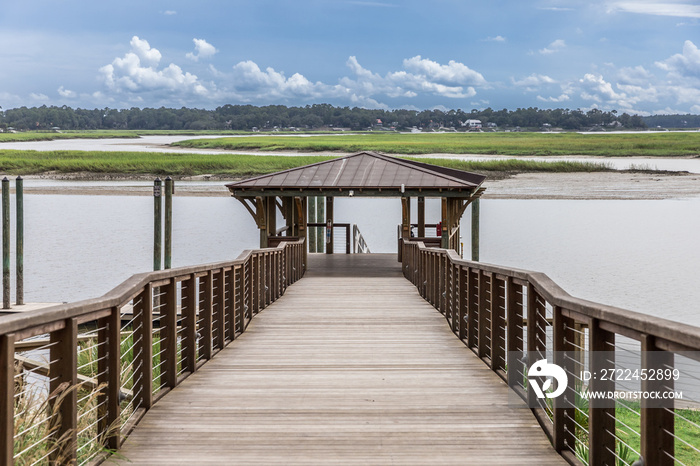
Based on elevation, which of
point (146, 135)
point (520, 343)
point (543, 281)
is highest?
point (146, 135)

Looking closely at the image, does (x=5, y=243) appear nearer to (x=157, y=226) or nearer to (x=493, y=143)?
(x=157, y=226)

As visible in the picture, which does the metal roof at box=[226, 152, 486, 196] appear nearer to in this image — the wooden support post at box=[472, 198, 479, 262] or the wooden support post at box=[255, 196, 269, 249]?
the wooden support post at box=[255, 196, 269, 249]

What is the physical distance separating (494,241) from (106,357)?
133 ft

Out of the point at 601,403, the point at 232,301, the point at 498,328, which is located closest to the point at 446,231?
the point at 232,301

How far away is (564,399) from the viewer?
4207mm

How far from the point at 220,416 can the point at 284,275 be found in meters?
9.12

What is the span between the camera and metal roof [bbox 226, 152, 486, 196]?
60.1 feet

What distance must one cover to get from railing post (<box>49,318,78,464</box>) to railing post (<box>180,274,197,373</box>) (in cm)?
229

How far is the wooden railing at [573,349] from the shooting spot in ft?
9.77

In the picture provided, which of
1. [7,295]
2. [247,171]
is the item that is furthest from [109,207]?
[7,295]

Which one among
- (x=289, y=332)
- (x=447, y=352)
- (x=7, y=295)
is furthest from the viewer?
(x=7, y=295)

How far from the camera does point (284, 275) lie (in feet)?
46.0

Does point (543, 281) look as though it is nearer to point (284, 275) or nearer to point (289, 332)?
point (289, 332)

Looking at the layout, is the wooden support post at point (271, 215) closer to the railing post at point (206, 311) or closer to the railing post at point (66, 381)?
the railing post at point (206, 311)
